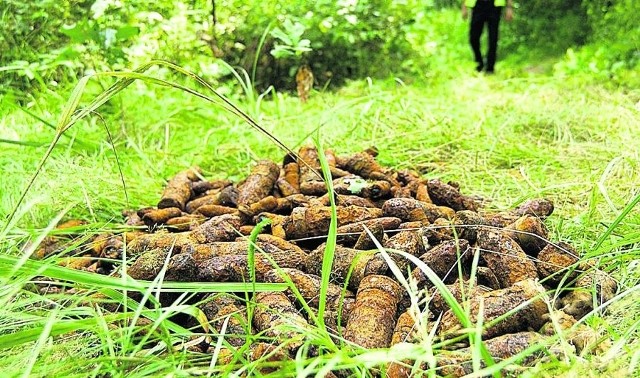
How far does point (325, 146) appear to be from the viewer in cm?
297

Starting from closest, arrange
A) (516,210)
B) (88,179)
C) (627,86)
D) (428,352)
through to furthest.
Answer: (428,352) → (516,210) → (88,179) → (627,86)

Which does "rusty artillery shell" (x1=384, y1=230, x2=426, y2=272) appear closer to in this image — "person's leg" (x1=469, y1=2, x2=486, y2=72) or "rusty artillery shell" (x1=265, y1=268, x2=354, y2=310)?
"rusty artillery shell" (x1=265, y1=268, x2=354, y2=310)

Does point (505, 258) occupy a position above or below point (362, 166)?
above

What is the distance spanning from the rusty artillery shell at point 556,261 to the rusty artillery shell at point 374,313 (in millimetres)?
371

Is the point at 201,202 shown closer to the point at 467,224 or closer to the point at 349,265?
the point at 349,265

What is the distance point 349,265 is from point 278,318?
31 cm

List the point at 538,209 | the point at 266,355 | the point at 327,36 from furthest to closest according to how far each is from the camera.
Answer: the point at 327,36
the point at 538,209
the point at 266,355

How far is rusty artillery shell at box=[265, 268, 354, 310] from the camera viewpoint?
4.66 feet

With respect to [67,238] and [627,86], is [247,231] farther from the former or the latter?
[627,86]

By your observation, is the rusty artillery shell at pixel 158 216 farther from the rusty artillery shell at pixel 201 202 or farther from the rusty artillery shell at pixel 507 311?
the rusty artillery shell at pixel 507 311

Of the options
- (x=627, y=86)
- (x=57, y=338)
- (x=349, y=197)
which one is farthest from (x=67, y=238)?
(x=627, y=86)

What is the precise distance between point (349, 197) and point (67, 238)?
2.78 ft

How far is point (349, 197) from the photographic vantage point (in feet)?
6.66

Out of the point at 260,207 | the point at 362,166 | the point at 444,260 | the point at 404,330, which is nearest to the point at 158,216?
the point at 260,207
